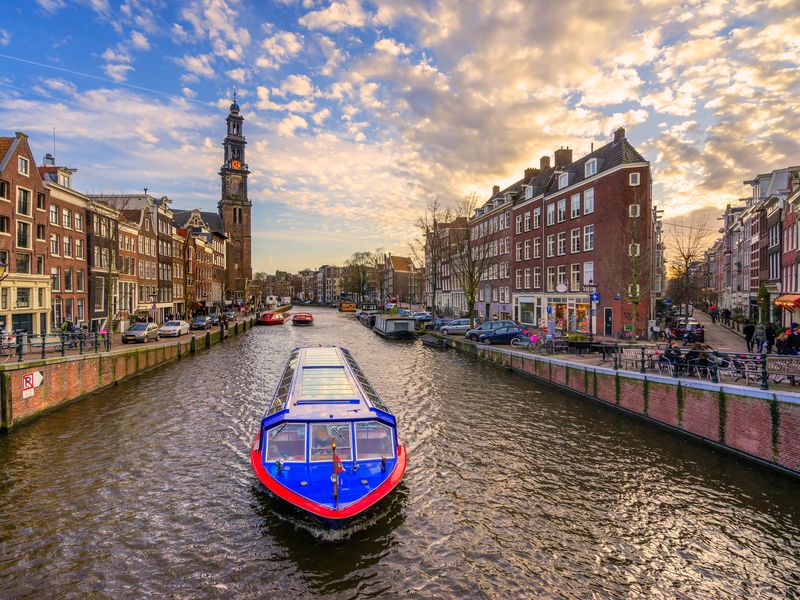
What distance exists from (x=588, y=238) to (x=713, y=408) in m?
28.3

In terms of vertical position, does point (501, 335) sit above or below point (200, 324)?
below

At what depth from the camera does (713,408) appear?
15203 millimetres

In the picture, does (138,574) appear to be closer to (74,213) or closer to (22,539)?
(22,539)

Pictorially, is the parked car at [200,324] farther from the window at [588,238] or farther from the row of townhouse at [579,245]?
the window at [588,238]

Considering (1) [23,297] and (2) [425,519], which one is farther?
(1) [23,297]

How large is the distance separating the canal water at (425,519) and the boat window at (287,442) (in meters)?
1.36

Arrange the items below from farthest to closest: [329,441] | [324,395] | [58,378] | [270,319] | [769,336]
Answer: [270,319], [769,336], [58,378], [324,395], [329,441]

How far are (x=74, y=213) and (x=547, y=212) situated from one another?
44.9 metres

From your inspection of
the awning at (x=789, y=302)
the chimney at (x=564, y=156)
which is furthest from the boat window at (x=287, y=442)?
the chimney at (x=564, y=156)

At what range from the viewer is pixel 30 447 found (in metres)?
15.5

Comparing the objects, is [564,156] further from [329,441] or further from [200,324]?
[329,441]

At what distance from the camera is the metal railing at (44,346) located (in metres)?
19.1

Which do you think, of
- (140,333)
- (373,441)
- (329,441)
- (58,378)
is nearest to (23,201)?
(140,333)

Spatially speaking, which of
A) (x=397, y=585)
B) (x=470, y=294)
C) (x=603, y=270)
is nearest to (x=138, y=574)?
(x=397, y=585)
